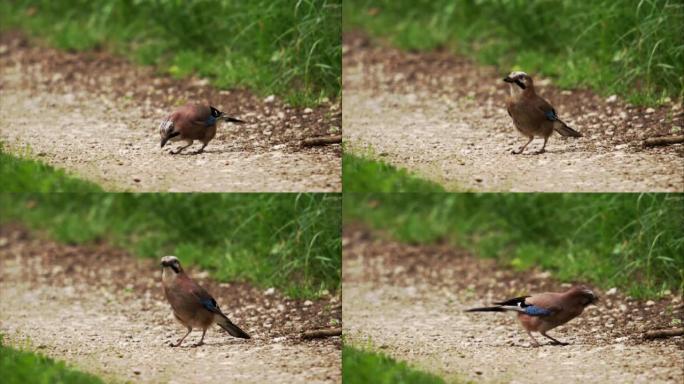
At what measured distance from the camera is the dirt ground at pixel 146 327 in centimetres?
988

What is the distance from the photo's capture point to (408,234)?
12.9 meters

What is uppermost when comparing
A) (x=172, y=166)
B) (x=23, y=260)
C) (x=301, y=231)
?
(x=172, y=166)

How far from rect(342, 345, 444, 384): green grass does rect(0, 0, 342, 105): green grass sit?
5.73 feet

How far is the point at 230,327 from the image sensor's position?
10211 millimetres

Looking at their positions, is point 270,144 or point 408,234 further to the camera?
point 408,234

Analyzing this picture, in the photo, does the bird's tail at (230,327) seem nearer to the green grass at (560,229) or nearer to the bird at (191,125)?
the bird at (191,125)

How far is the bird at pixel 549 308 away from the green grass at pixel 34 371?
2.68m

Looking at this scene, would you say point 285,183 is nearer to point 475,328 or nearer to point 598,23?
point 475,328

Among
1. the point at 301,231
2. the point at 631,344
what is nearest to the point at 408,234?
the point at 301,231

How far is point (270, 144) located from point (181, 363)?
5.09ft

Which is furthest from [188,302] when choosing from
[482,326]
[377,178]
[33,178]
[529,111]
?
[529,111]

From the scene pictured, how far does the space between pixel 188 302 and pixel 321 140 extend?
54.8 inches

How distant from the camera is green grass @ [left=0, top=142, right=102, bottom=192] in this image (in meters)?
10.2

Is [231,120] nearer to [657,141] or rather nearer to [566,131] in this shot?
[566,131]
